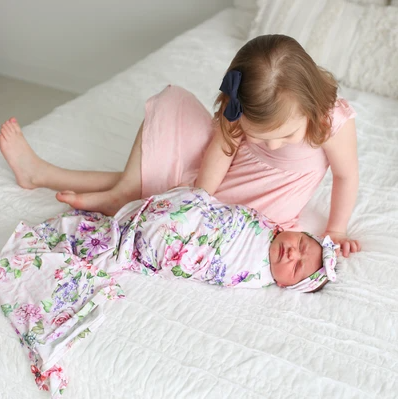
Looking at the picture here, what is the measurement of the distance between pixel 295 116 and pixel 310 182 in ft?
1.01

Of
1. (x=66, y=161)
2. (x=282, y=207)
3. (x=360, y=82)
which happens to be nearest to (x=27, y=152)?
(x=66, y=161)

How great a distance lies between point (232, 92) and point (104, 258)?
1.39 ft

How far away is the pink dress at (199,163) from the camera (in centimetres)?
132

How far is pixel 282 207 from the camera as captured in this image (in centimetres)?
132

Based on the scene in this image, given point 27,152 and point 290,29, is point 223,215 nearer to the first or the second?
point 27,152

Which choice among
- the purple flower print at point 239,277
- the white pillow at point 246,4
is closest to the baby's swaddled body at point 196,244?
the purple flower print at point 239,277

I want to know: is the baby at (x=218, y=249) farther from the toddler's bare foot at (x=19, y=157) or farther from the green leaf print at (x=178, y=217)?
the toddler's bare foot at (x=19, y=157)

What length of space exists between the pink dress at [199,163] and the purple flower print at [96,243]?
0.75 feet

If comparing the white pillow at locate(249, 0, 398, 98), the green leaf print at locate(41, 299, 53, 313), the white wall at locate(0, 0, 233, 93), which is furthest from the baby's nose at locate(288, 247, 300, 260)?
the white wall at locate(0, 0, 233, 93)

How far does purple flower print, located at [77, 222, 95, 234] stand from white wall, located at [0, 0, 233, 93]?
1.57 metres

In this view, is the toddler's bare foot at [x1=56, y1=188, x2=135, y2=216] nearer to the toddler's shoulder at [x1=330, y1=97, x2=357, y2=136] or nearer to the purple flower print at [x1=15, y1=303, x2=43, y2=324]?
the purple flower print at [x1=15, y1=303, x2=43, y2=324]

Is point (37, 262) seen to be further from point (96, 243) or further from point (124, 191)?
point (124, 191)

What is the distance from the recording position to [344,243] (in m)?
1.24

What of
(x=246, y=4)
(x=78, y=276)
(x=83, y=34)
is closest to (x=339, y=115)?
(x=78, y=276)
